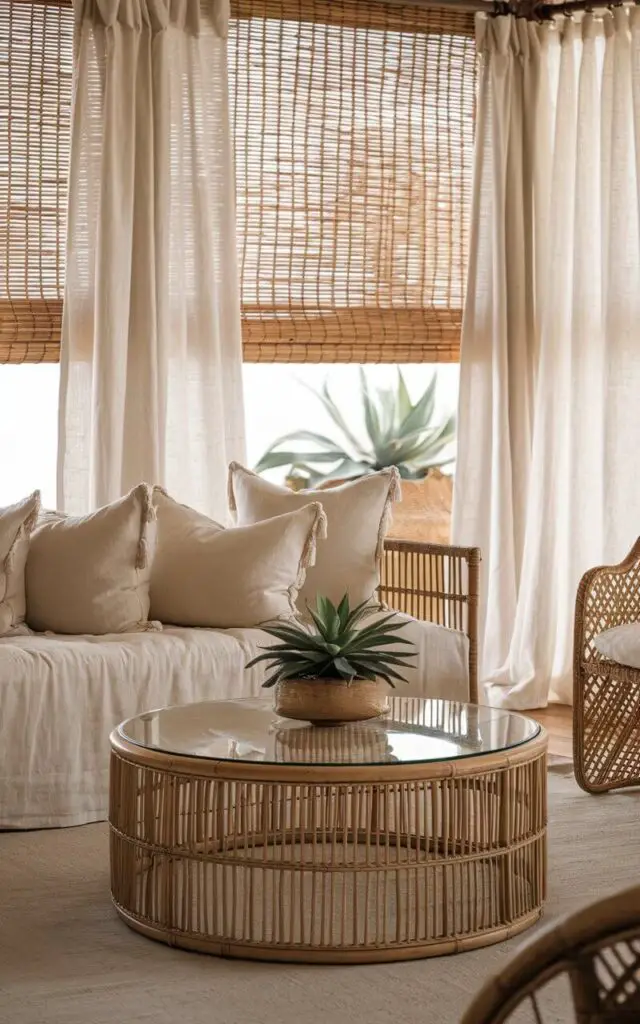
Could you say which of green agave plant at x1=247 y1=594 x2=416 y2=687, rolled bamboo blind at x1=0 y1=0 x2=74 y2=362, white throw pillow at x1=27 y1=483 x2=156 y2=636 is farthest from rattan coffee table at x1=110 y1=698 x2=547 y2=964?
rolled bamboo blind at x1=0 y1=0 x2=74 y2=362

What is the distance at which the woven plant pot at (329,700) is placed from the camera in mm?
2832

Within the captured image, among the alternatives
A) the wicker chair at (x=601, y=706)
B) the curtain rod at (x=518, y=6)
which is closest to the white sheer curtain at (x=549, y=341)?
the curtain rod at (x=518, y=6)

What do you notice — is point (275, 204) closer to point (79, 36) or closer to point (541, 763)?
point (79, 36)

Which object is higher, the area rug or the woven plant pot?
the woven plant pot

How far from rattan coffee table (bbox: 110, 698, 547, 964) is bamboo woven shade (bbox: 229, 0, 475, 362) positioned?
2706 millimetres

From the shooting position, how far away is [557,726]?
16.3 feet

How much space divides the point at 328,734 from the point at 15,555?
57.5 inches

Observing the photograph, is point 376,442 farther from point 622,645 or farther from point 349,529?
point 622,645

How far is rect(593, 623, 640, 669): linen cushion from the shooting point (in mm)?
3629

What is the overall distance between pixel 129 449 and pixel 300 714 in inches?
83.3

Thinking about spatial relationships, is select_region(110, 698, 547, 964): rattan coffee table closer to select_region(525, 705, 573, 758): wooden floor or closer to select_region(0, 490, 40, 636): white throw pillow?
select_region(0, 490, 40, 636): white throw pillow

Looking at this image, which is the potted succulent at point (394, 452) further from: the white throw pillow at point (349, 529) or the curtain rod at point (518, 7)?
the white throw pillow at point (349, 529)

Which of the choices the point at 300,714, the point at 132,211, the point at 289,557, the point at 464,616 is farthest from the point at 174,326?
the point at 300,714

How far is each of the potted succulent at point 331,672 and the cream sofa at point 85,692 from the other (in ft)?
2.82
